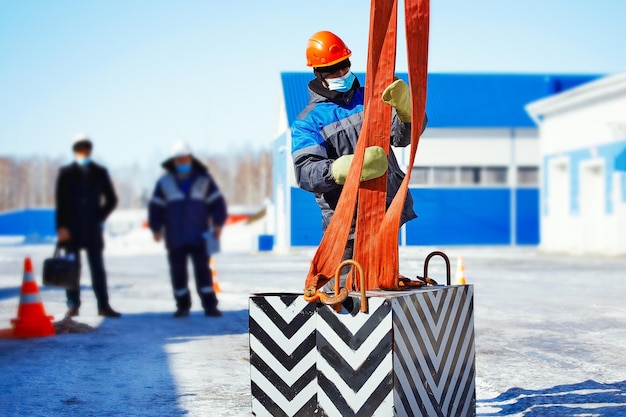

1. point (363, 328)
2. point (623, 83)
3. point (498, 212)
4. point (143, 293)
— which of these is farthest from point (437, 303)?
point (498, 212)

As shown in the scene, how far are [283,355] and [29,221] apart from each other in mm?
2621

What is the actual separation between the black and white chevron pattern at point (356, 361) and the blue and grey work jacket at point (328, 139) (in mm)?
638

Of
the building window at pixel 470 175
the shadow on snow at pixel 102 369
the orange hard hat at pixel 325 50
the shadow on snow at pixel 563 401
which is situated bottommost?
the shadow on snow at pixel 102 369

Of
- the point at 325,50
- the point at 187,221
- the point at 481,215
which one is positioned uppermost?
the point at 325,50

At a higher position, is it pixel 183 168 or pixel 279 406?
pixel 183 168

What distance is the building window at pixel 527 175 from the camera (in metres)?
31.7

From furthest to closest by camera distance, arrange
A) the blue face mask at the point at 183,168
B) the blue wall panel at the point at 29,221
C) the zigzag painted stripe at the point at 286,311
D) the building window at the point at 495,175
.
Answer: the building window at the point at 495,175
the blue face mask at the point at 183,168
the blue wall panel at the point at 29,221
the zigzag painted stripe at the point at 286,311

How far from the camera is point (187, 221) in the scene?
928cm

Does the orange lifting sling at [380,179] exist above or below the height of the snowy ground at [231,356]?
above

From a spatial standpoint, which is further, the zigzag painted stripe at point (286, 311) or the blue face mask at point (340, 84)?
the blue face mask at point (340, 84)

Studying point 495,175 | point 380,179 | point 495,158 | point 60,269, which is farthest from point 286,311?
point 495,175

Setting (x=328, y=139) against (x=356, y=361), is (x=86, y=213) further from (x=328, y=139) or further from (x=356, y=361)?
(x=356, y=361)

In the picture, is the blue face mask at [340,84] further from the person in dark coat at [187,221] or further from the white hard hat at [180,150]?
the person in dark coat at [187,221]

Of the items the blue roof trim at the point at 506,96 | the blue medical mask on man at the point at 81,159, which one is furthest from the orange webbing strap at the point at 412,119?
the blue roof trim at the point at 506,96
